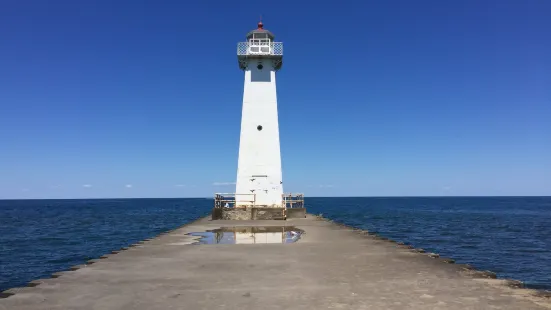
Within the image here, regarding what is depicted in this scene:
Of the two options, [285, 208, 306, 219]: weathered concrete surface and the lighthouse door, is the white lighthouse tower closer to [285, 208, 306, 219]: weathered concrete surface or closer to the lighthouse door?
the lighthouse door

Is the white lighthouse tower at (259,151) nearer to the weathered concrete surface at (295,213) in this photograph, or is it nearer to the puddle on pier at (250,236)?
the weathered concrete surface at (295,213)

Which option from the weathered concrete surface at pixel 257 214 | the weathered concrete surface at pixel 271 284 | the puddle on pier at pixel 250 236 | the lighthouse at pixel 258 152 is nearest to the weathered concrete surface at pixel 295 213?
the lighthouse at pixel 258 152

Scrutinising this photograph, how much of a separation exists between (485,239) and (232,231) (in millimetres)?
22750


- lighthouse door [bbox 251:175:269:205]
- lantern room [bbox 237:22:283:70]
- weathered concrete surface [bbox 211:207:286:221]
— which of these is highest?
lantern room [bbox 237:22:283:70]

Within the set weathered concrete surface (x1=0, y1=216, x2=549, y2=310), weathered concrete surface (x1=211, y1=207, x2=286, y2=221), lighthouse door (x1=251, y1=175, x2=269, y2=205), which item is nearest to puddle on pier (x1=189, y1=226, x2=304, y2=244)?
weathered concrete surface (x1=0, y1=216, x2=549, y2=310)

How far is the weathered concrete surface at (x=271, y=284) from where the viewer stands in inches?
267

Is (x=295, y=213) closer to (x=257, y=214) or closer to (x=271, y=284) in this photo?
(x=257, y=214)

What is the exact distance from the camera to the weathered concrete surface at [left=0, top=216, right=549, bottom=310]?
6785mm

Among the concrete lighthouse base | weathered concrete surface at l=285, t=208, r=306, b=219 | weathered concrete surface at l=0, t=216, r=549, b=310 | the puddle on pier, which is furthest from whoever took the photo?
weathered concrete surface at l=285, t=208, r=306, b=219

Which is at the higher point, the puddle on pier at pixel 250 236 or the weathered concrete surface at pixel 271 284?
the puddle on pier at pixel 250 236

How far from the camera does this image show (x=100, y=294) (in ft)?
24.7

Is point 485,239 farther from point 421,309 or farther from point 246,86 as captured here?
point 421,309

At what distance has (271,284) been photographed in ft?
26.9

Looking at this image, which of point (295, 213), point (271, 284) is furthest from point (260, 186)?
point (271, 284)
